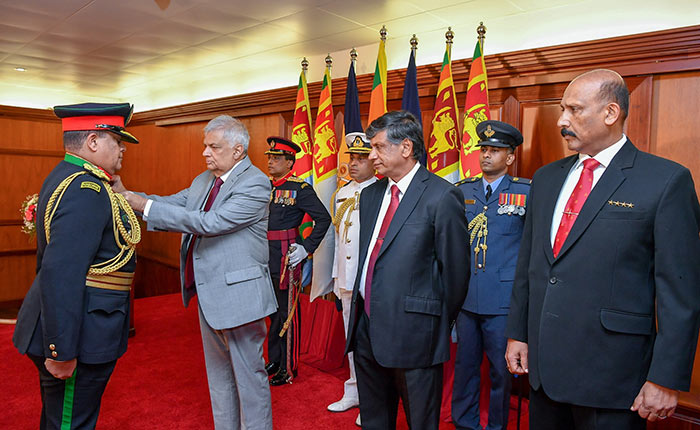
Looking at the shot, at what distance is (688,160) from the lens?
2.61m

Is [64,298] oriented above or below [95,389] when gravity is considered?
above

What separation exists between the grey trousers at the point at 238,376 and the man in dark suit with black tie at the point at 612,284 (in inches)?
48.4

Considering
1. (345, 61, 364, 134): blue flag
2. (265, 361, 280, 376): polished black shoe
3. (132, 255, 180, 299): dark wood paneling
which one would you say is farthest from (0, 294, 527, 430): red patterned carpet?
(132, 255, 180, 299): dark wood paneling

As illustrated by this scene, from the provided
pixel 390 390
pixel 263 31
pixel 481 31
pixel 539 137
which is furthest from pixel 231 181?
pixel 263 31

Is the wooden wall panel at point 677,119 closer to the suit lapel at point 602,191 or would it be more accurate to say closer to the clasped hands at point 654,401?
the suit lapel at point 602,191

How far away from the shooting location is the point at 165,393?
10.4ft

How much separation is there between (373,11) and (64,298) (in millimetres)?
2740

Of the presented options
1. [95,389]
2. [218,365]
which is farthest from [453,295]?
[95,389]

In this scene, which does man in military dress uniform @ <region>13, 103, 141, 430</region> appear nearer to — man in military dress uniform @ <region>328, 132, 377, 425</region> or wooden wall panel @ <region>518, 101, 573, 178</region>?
man in military dress uniform @ <region>328, 132, 377, 425</region>

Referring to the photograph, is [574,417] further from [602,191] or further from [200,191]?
[200,191]

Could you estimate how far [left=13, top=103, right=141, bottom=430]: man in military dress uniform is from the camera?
5.20 feet

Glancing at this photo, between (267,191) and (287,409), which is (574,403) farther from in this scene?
(287,409)

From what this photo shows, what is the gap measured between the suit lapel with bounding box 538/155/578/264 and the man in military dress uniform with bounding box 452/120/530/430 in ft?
3.54

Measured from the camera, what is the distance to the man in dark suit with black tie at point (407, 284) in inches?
69.9
